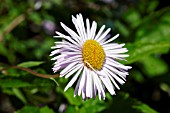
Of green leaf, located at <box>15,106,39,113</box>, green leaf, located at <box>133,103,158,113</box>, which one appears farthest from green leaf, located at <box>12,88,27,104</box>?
green leaf, located at <box>133,103,158,113</box>

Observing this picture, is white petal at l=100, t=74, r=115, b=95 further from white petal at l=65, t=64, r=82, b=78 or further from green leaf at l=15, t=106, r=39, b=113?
green leaf at l=15, t=106, r=39, b=113

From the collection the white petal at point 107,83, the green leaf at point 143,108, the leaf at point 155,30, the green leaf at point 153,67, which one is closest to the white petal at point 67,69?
the white petal at point 107,83

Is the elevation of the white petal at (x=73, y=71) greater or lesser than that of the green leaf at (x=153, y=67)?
greater

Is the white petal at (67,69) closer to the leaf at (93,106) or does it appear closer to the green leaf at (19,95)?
the leaf at (93,106)

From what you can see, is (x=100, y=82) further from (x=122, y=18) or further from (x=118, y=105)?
(x=122, y=18)

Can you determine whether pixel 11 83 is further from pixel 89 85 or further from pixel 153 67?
pixel 153 67

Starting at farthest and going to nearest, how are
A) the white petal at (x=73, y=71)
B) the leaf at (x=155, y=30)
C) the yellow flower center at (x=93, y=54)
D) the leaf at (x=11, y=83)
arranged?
the leaf at (x=155, y=30) < the leaf at (x=11, y=83) < the yellow flower center at (x=93, y=54) < the white petal at (x=73, y=71)

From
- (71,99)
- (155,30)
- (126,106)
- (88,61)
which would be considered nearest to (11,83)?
(71,99)

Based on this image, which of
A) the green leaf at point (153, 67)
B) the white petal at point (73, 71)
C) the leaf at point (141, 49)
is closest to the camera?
the white petal at point (73, 71)

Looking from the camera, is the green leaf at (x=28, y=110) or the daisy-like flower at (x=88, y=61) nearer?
the daisy-like flower at (x=88, y=61)
